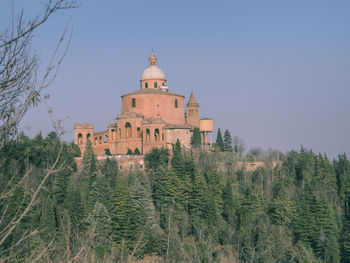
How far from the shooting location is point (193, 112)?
6362cm

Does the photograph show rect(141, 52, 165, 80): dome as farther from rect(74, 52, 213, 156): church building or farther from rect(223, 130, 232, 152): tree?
rect(223, 130, 232, 152): tree

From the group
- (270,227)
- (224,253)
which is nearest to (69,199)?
(224,253)

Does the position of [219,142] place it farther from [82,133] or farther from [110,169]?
[82,133]

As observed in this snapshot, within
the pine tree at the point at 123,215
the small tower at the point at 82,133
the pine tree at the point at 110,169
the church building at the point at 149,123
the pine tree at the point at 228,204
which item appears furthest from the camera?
the small tower at the point at 82,133

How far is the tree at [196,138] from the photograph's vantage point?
5834cm

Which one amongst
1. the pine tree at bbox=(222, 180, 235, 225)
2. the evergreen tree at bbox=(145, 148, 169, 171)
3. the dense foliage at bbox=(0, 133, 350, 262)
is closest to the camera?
the dense foliage at bbox=(0, 133, 350, 262)

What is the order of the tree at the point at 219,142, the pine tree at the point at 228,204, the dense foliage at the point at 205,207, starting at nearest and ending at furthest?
the dense foliage at the point at 205,207, the pine tree at the point at 228,204, the tree at the point at 219,142

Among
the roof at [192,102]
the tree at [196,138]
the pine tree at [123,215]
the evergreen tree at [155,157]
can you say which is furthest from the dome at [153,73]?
the pine tree at [123,215]

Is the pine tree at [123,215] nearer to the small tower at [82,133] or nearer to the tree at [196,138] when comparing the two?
the tree at [196,138]

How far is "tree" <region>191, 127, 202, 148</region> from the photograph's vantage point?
191 feet

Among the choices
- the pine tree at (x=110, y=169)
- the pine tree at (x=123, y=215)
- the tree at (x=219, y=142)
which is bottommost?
the pine tree at (x=123, y=215)

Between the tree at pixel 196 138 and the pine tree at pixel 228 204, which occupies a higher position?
the tree at pixel 196 138

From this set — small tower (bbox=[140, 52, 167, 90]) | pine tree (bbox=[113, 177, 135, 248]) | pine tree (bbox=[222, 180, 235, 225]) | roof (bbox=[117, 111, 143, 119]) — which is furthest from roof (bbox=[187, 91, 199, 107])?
pine tree (bbox=[113, 177, 135, 248])

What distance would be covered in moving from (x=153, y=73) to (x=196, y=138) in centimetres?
1156
